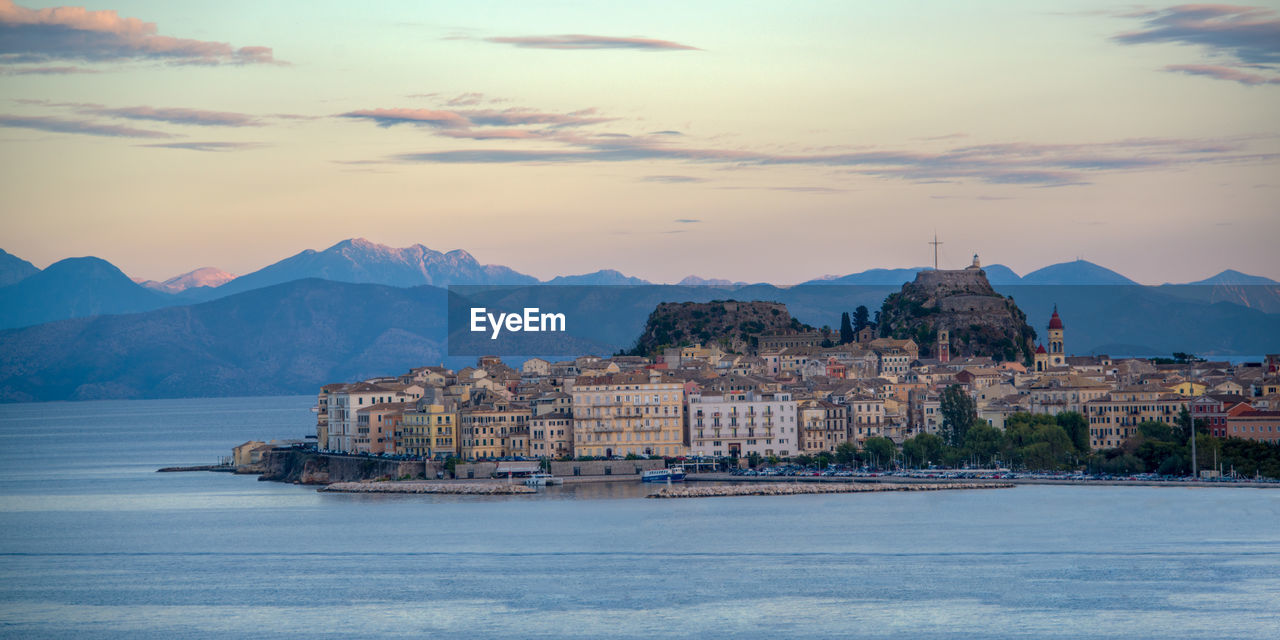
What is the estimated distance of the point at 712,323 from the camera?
143 metres

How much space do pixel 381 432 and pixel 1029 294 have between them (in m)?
88.4

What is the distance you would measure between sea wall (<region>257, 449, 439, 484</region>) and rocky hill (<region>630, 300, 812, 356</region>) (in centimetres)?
4239

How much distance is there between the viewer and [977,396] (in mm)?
98625

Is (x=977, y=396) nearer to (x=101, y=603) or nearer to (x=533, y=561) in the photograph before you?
(x=533, y=561)

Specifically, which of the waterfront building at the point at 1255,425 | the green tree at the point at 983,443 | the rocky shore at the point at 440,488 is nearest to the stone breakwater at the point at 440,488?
the rocky shore at the point at 440,488

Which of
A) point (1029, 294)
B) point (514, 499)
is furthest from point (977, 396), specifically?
point (1029, 294)

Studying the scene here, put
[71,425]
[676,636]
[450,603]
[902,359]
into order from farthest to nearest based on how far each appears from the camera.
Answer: [71,425] < [902,359] < [450,603] < [676,636]

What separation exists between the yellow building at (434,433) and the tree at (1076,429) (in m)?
29.3

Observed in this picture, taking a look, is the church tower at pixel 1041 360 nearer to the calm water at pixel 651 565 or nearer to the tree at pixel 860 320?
the tree at pixel 860 320

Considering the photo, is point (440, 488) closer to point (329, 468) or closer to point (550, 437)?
point (550, 437)

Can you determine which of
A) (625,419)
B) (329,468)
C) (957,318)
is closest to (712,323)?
(957,318)

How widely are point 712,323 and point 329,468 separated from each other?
2116 inches

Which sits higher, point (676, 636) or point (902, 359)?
point (902, 359)

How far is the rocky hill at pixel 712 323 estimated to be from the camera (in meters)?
140
